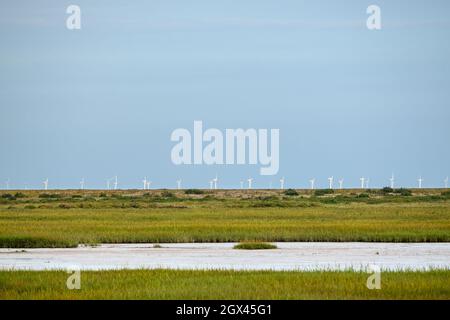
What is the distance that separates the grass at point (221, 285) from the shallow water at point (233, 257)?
2362mm

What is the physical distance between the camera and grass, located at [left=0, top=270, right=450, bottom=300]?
25.0 m

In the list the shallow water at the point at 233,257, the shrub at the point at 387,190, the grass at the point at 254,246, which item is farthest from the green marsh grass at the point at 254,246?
the shrub at the point at 387,190

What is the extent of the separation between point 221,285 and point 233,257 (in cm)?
1117

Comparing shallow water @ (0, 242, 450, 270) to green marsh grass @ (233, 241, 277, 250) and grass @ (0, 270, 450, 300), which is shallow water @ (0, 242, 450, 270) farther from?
grass @ (0, 270, 450, 300)

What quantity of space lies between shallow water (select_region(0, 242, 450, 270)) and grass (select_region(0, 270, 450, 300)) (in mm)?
2362

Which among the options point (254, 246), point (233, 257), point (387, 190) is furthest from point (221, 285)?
point (387, 190)

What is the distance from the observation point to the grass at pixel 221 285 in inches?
985

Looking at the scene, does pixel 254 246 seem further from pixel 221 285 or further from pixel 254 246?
pixel 221 285

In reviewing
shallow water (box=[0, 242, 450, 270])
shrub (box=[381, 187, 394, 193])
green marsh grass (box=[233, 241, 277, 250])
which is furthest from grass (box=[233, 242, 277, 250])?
shrub (box=[381, 187, 394, 193])

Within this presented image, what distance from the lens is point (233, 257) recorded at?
37.7m

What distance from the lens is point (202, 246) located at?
45250 mm

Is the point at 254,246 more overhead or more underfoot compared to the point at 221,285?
more underfoot
